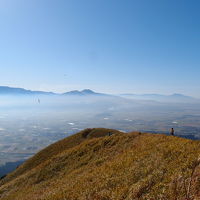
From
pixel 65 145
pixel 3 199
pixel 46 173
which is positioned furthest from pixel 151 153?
pixel 65 145

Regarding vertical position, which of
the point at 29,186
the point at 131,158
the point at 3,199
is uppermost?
the point at 131,158

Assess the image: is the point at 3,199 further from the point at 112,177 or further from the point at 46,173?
the point at 112,177

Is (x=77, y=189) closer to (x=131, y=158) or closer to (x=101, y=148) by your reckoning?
(x=131, y=158)

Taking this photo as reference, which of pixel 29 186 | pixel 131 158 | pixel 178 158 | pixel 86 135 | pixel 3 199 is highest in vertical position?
pixel 178 158

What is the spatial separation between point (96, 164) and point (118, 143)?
8142 mm

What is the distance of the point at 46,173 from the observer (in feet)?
111

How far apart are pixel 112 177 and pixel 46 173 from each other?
19.6m

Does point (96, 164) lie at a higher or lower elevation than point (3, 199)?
higher

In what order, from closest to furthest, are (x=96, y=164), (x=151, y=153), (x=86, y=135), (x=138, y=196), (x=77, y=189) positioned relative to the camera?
1. (x=138, y=196)
2. (x=77, y=189)
3. (x=151, y=153)
4. (x=96, y=164)
5. (x=86, y=135)

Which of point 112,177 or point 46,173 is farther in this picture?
point 46,173

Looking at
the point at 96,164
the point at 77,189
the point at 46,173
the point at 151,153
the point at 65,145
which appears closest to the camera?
the point at 77,189

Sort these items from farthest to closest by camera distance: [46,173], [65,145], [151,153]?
1. [65,145]
2. [46,173]
3. [151,153]

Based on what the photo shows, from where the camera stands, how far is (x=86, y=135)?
193ft

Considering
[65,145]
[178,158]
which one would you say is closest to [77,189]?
[178,158]
